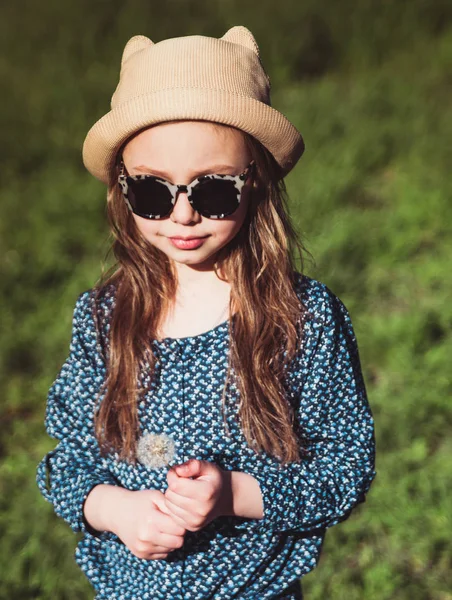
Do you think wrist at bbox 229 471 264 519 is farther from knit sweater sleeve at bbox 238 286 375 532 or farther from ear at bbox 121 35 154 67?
ear at bbox 121 35 154 67

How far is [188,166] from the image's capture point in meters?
1.41

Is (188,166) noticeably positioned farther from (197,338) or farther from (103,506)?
(103,506)

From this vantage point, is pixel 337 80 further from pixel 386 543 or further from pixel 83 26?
pixel 386 543

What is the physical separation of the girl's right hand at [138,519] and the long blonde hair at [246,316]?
10 centimetres

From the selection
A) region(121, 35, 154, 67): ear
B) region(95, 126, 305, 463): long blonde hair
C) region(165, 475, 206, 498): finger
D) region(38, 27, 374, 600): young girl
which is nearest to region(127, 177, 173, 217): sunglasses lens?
region(38, 27, 374, 600): young girl

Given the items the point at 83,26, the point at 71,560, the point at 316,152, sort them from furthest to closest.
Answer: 1. the point at 83,26
2. the point at 316,152
3. the point at 71,560

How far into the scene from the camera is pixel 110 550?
1.66 m

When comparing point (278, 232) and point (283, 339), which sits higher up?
point (278, 232)

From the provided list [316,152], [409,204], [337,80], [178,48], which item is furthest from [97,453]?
[337,80]

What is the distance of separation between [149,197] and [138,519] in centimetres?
63

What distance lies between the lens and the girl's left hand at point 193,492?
1.33m

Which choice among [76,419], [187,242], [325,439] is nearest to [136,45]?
[187,242]

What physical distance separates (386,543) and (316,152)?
335 centimetres

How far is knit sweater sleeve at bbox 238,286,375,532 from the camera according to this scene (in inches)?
60.5
